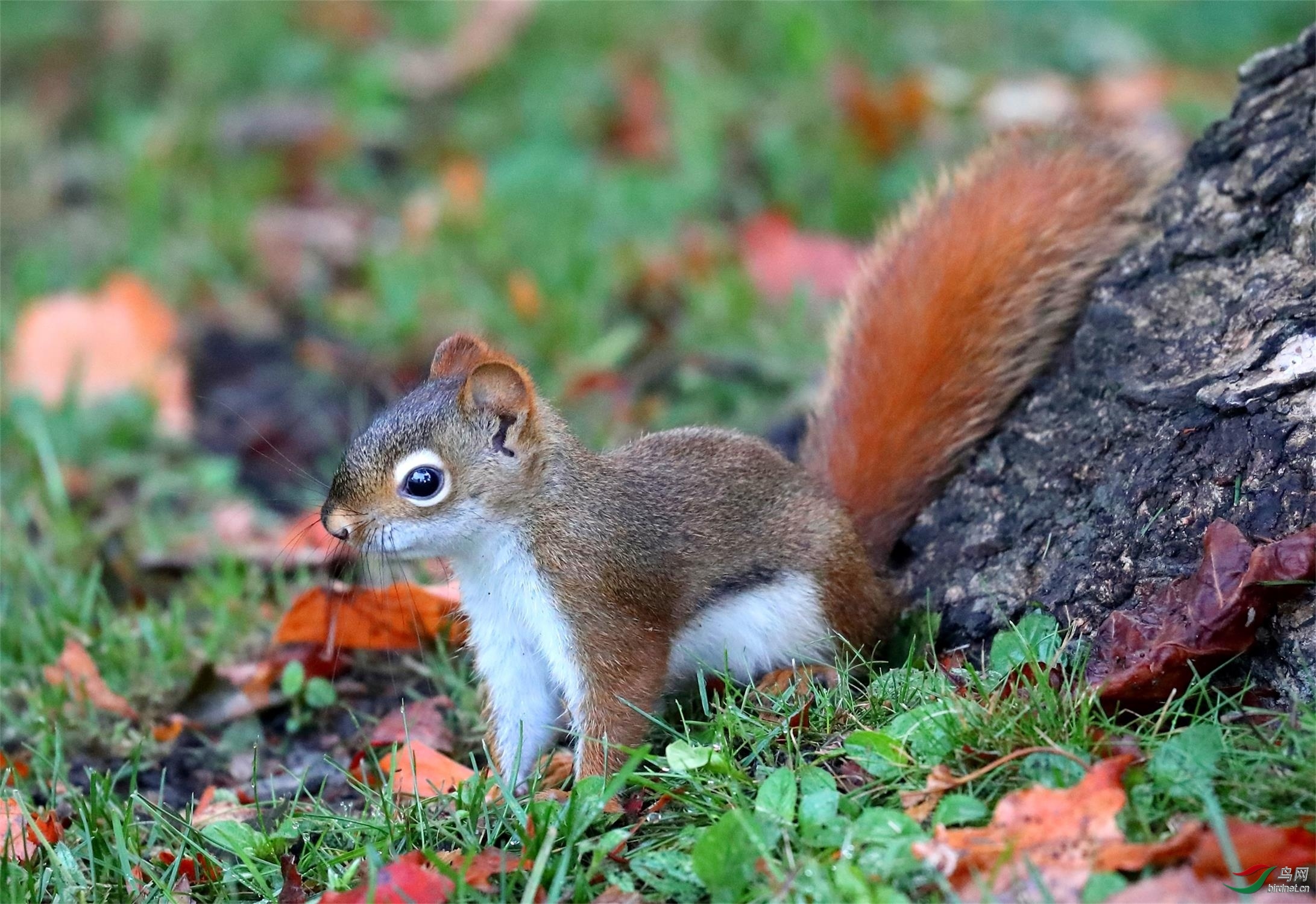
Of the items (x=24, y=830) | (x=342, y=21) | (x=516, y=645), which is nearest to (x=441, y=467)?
(x=516, y=645)

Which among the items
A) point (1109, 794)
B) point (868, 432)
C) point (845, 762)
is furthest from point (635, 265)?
point (1109, 794)

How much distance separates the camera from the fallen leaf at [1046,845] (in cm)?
170

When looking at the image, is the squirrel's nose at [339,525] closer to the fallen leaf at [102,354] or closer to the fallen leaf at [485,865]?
the fallen leaf at [485,865]

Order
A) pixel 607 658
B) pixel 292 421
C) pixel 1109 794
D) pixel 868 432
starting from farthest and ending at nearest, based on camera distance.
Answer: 1. pixel 292 421
2. pixel 868 432
3. pixel 607 658
4. pixel 1109 794

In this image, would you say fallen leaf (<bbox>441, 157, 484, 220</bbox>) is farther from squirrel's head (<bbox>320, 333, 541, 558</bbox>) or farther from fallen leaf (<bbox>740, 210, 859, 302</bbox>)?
squirrel's head (<bbox>320, 333, 541, 558</bbox>)

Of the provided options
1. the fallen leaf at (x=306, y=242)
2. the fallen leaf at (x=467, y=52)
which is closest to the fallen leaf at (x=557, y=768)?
the fallen leaf at (x=306, y=242)

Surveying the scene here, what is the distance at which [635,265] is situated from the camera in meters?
4.55

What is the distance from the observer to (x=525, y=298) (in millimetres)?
4293

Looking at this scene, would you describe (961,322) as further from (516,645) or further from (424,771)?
(424,771)

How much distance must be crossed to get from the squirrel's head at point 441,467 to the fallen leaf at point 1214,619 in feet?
3.27

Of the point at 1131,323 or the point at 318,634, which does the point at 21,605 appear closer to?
the point at 318,634

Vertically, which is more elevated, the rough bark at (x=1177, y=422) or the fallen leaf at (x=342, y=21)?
the fallen leaf at (x=342, y=21)

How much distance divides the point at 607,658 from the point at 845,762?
0.46 meters

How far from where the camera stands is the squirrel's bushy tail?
8.79 ft
